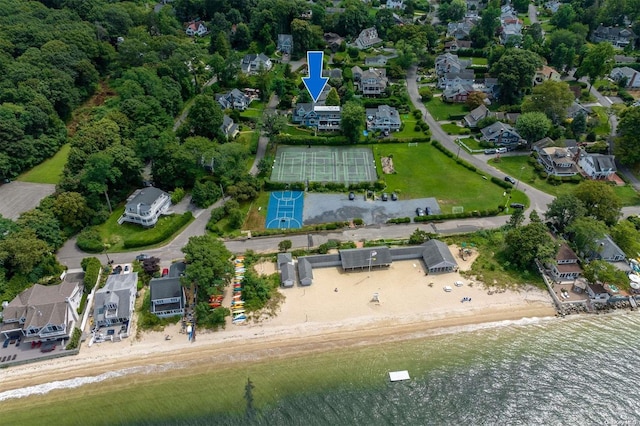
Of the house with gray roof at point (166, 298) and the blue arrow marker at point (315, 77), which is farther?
the blue arrow marker at point (315, 77)

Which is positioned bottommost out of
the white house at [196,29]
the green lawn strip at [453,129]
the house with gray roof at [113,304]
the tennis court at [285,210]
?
the house with gray roof at [113,304]

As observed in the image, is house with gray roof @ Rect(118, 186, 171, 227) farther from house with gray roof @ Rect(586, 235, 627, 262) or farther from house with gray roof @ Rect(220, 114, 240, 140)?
house with gray roof @ Rect(586, 235, 627, 262)

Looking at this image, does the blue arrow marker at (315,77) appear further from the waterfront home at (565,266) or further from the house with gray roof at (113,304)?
the house with gray roof at (113,304)

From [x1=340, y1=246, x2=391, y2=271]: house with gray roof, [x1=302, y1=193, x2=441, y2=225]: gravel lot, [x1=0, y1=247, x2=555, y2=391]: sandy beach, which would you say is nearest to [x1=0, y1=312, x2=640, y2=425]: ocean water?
[x1=0, y1=247, x2=555, y2=391]: sandy beach

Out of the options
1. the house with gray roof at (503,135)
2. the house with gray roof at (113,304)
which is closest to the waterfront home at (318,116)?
the house with gray roof at (503,135)

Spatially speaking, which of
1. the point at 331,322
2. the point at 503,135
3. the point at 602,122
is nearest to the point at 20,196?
the point at 331,322

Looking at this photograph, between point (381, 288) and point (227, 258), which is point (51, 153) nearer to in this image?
point (227, 258)
